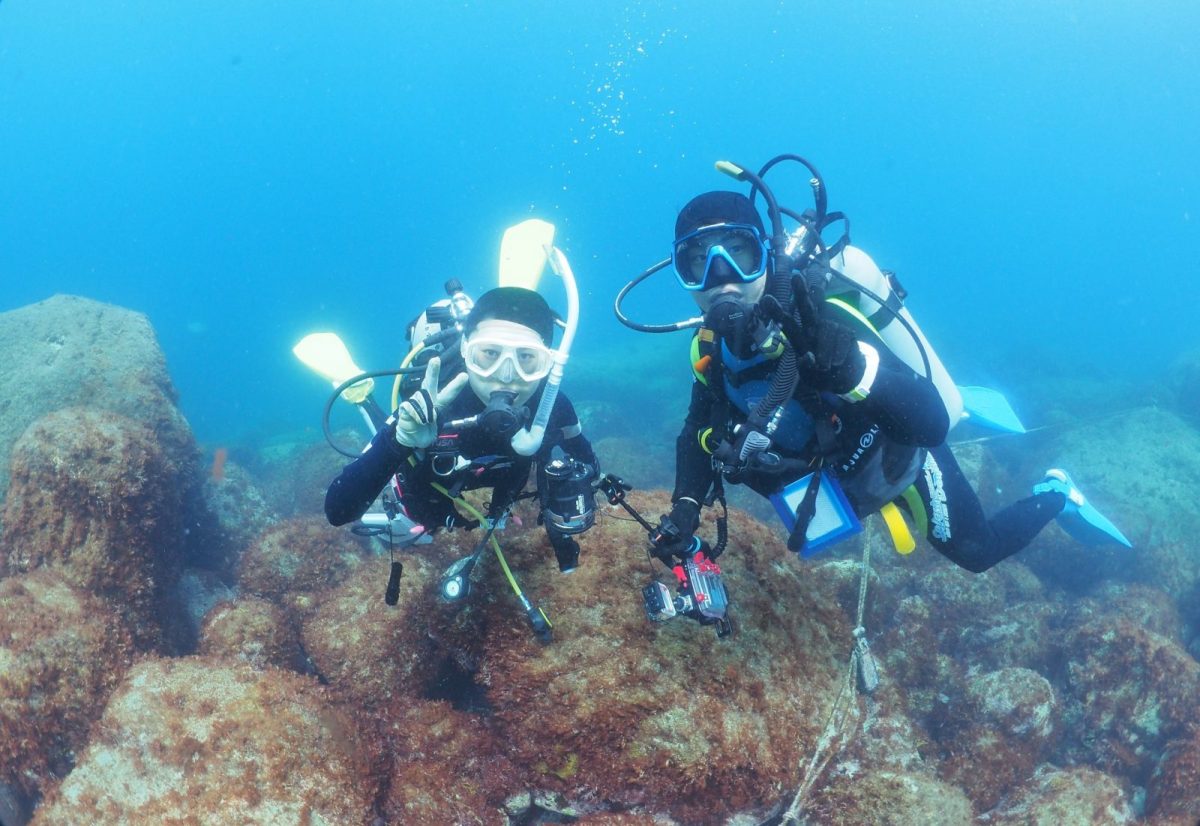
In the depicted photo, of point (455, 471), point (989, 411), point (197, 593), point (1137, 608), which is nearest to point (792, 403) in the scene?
point (455, 471)

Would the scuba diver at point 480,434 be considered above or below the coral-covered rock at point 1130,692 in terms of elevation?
above

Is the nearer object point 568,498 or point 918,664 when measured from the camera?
point 568,498

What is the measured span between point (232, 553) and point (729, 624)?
8.84 m

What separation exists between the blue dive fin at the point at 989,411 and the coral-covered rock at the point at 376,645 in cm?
522

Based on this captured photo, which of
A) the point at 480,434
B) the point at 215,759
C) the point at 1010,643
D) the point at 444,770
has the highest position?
the point at 480,434

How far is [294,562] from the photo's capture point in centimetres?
757

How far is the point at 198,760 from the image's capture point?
3.70m

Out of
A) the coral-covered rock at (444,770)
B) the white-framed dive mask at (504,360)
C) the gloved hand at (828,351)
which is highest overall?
the white-framed dive mask at (504,360)

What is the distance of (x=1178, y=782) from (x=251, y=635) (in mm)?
8704

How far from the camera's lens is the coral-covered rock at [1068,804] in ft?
14.4

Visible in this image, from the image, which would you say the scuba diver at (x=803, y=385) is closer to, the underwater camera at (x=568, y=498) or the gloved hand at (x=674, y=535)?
the gloved hand at (x=674, y=535)

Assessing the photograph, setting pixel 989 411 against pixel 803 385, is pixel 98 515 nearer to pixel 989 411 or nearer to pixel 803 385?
pixel 803 385

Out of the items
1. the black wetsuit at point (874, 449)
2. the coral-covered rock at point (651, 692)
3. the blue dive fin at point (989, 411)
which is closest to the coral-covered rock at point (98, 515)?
the coral-covered rock at point (651, 692)

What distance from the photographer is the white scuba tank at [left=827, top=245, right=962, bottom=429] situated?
411 centimetres
